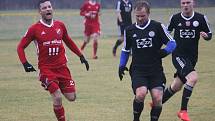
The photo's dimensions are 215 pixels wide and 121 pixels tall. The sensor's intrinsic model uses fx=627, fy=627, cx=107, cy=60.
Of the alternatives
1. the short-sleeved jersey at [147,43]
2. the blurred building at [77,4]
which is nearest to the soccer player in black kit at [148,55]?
the short-sleeved jersey at [147,43]

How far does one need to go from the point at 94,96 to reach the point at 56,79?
3.50 metres

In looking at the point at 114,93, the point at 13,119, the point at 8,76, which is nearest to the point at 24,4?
the point at 8,76

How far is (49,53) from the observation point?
9.56 meters

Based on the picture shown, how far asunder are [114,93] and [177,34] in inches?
114

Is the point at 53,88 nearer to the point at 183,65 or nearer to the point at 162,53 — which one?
the point at 162,53

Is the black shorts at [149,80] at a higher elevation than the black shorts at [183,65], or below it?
higher

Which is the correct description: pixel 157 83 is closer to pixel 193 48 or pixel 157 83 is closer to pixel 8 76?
pixel 193 48

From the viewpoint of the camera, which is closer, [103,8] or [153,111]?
[153,111]

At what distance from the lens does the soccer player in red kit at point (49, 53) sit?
9470 millimetres

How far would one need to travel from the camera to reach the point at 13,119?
10.6m

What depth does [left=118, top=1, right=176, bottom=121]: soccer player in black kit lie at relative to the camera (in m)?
9.20

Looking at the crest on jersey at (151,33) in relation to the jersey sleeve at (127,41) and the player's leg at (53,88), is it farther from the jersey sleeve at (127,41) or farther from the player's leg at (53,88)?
the player's leg at (53,88)

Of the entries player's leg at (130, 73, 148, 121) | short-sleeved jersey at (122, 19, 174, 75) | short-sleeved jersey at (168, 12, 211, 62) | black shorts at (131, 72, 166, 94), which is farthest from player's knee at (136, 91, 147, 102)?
short-sleeved jersey at (168, 12, 211, 62)

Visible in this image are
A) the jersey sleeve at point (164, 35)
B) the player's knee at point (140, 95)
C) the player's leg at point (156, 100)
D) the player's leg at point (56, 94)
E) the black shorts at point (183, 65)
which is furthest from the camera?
the black shorts at point (183, 65)
